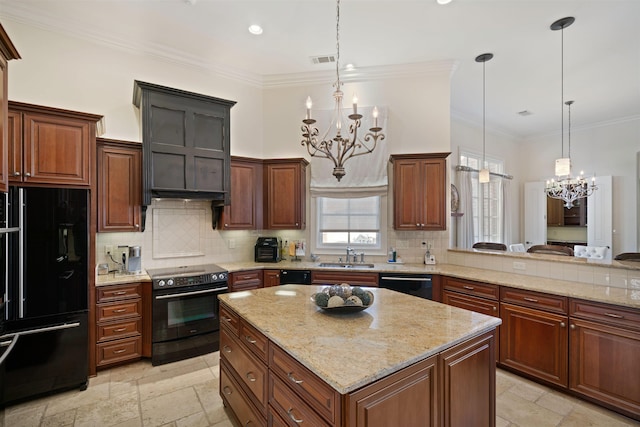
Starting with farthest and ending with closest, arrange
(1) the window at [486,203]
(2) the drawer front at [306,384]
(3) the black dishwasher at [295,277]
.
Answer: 1. (1) the window at [486,203]
2. (3) the black dishwasher at [295,277]
3. (2) the drawer front at [306,384]

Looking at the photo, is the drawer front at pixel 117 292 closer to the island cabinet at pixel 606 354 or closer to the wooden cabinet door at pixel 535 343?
the wooden cabinet door at pixel 535 343

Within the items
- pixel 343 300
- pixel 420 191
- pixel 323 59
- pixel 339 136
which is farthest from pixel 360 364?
pixel 323 59

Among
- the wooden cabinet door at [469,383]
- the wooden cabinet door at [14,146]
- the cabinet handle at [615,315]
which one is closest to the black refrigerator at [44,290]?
the wooden cabinet door at [14,146]

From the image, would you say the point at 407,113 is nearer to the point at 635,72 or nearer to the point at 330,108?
the point at 330,108

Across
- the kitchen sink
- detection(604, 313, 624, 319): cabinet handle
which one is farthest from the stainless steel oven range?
detection(604, 313, 624, 319): cabinet handle

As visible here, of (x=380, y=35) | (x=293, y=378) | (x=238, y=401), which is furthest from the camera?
(x=380, y=35)

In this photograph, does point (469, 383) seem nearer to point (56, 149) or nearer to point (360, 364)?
point (360, 364)

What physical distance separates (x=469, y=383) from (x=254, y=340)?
1262 millimetres

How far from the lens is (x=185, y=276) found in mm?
3391

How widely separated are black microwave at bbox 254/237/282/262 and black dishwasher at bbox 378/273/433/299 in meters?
1.53

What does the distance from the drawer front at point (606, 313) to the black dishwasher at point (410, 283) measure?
1.36 meters

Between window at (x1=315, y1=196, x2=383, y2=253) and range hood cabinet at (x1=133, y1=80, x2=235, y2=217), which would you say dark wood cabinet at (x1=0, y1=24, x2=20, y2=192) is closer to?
range hood cabinet at (x1=133, y1=80, x2=235, y2=217)

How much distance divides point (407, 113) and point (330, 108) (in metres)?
1.14

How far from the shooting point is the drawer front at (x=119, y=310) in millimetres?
3055
